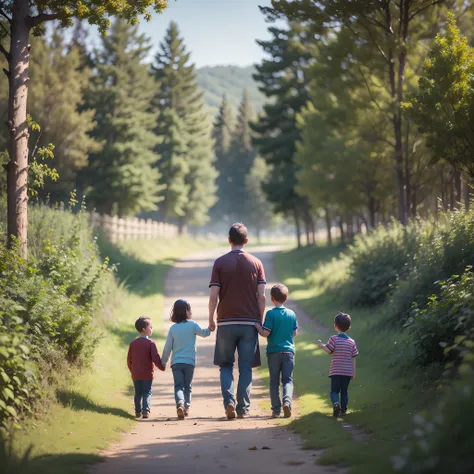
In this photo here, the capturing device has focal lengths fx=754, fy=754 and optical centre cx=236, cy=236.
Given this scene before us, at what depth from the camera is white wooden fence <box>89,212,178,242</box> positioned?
35.3 metres

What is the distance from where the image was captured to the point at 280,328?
31.1ft

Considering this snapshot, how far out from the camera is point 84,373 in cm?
1159

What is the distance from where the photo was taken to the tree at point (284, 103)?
4853 cm

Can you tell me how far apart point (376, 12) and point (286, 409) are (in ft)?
51.4

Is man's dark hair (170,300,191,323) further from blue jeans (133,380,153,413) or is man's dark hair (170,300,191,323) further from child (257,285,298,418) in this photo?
child (257,285,298,418)

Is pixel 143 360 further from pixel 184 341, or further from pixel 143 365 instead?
pixel 184 341

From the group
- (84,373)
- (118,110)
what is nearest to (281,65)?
(118,110)

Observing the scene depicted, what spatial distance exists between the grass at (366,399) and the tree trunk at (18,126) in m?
5.06

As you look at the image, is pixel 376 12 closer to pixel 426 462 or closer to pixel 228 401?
pixel 228 401

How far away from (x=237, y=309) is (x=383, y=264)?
1057 cm

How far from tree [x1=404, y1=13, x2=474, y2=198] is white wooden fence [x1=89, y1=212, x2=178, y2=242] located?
16.0m

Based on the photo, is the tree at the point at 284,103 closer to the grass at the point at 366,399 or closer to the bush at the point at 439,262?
the grass at the point at 366,399

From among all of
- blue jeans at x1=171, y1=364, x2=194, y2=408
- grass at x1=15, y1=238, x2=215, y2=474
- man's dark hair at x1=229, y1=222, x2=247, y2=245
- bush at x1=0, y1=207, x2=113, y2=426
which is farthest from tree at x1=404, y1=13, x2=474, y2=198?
grass at x1=15, y1=238, x2=215, y2=474

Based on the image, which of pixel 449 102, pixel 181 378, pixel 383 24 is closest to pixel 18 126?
pixel 181 378
